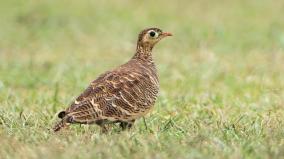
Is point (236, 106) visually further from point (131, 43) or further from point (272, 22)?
point (272, 22)

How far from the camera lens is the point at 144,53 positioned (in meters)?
9.12

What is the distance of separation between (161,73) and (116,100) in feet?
17.5

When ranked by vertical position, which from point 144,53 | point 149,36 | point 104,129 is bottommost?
point 104,129

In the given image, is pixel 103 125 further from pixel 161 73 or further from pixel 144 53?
pixel 161 73

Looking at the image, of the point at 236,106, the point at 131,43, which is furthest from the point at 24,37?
the point at 236,106

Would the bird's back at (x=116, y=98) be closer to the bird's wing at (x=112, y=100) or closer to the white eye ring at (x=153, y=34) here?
the bird's wing at (x=112, y=100)

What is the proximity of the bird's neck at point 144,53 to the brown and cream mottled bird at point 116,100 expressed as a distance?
12.4 inches

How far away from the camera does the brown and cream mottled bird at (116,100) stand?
8.09 m

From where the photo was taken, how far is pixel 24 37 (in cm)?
1698

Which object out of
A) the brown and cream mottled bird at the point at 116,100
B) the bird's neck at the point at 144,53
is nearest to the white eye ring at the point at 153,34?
the bird's neck at the point at 144,53

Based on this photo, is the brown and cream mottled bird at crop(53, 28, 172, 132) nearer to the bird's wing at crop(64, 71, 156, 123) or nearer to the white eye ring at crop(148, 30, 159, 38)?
the bird's wing at crop(64, 71, 156, 123)

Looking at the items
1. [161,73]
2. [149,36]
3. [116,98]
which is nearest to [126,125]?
[116,98]

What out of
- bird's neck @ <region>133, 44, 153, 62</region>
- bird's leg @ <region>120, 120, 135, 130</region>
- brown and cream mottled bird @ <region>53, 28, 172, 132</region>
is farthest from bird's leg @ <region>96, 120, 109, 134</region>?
bird's neck @ <region>133, 44, 153, 62</region>

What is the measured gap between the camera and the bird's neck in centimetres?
908
